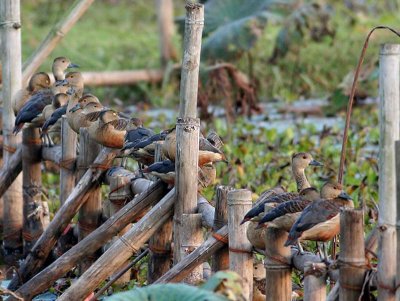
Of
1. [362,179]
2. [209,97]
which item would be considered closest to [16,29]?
[362,179]

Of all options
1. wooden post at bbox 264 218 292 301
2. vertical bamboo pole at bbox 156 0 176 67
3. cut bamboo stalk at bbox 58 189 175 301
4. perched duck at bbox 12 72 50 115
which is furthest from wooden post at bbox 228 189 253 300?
vertical bamboo pole at bbox 156 0 176 67

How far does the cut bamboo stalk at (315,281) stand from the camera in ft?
14.5

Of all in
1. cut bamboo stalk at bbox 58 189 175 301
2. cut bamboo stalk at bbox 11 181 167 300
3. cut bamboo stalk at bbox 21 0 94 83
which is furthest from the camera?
cut bamboo stalk at bbox 21 0 94 83

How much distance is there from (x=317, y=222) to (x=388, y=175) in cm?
52

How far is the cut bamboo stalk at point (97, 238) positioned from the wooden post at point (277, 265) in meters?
1.26

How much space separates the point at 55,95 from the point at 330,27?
7.26m

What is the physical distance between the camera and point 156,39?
59.0ft

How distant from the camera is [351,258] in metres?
4.18

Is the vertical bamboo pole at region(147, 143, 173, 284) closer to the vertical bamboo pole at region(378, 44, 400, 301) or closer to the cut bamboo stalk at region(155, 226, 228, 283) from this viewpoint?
the cut bamboo stalk at region(155, 226, 228, 283)

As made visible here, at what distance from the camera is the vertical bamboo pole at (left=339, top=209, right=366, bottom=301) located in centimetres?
414

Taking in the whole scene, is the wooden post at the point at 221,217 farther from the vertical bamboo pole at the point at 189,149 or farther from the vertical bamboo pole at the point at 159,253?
the vertical bamboo pole at the point at 159,253

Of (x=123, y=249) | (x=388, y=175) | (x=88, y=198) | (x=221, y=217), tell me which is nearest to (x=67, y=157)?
(x=88, y=198)

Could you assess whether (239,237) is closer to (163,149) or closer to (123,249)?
(123,249)

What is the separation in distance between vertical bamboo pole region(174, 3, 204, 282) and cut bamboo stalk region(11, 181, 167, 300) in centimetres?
35
